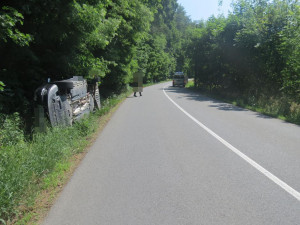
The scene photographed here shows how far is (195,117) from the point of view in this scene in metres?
12.3

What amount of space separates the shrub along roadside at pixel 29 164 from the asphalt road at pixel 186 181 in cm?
40

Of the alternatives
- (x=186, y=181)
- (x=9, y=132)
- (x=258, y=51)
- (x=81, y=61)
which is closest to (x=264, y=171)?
(x=186, y=181)

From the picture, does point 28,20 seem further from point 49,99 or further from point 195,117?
point 195,117

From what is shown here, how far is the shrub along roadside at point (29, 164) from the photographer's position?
3.76 metres

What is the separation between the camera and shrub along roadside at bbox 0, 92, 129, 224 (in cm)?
376

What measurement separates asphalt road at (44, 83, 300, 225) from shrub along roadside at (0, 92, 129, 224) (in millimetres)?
402

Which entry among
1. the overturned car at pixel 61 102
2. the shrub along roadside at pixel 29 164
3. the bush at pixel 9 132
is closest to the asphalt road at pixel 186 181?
the shrub along roadside at pixel 29 164

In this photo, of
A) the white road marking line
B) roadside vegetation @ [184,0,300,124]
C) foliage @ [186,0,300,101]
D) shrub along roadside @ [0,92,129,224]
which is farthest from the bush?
foliage @ [186,0,300,101]

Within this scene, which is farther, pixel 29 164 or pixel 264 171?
pixel 264 171

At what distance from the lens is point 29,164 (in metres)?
4.94

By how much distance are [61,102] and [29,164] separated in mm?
3498

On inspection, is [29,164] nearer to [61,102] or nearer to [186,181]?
[186,181]

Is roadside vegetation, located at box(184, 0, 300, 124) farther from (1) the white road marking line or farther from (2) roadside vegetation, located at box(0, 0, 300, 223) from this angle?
(1) the white road marking line

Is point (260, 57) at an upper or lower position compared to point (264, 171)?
upper
